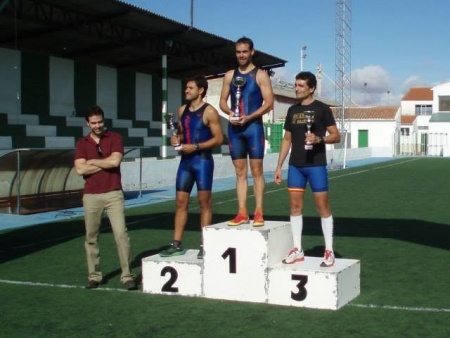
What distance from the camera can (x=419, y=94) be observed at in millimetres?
97188

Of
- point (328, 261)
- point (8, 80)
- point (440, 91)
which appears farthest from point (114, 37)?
point (440, 91)

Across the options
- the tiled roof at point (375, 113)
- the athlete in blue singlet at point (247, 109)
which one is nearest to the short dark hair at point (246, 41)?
the athlete in blue singlet at point (247, 109)

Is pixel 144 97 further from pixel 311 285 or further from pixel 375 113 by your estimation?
pixel 375 113

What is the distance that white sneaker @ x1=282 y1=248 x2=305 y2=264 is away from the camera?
6.75 meters

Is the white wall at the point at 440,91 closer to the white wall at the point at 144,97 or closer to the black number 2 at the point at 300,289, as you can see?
the white wall at the point at 144,97

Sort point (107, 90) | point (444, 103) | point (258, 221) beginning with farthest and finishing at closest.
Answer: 1. point (444, 103)
2. point (107, 90)
3. point (258, 221)

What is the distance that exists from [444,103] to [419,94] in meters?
24.4

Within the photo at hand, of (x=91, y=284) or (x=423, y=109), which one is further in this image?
(x=423, y=109)

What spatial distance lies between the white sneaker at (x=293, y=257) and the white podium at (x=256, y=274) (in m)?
0.06

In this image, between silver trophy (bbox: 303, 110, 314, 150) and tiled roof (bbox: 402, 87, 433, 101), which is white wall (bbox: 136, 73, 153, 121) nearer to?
silver trophy (bbox: 303, 110, 314, 150)

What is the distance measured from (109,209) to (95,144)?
675mm

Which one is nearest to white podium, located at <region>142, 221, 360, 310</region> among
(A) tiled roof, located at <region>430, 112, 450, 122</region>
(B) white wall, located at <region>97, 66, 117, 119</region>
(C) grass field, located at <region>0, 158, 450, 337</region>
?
(C) grass field, located at <region>0, 158, 450, 337</region>

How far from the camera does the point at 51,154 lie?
1520cm

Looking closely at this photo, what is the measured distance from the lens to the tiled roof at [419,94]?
3755 inches
